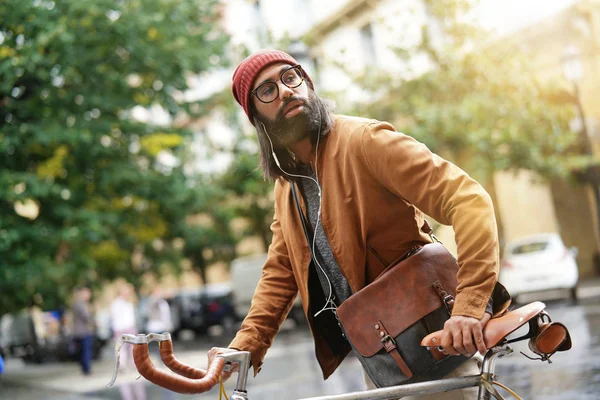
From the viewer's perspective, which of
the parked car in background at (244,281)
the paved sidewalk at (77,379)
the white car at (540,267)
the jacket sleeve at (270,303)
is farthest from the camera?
the parked car in background at (244,281)

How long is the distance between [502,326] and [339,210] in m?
0.63

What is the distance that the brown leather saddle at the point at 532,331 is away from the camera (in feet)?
7.62

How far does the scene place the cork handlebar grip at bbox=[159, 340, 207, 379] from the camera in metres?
2.31

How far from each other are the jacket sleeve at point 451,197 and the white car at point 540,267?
17.1 m

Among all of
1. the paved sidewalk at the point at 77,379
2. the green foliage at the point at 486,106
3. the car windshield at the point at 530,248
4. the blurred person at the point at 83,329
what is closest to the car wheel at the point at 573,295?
the car windshield at the point at 530,248

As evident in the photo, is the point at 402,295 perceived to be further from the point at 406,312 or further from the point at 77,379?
the point at 77,379

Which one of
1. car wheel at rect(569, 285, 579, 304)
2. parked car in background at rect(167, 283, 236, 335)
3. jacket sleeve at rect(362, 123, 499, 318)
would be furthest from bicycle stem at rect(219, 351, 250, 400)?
parked car in background at rect(167, 283, 236, 335)

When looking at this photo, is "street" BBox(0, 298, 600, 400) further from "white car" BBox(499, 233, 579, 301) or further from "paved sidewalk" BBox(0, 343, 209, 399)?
"white car" BBox(499, 233, 579, 301)

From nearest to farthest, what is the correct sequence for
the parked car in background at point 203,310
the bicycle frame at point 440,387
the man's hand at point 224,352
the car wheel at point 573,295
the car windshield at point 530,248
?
1. the bicycle frame at point 440,387
2. the man's hand at point 224,352
3. the car wheel at point 573,295
4. the car windshield at point 530,248
5. the parked car in background at point 203,310

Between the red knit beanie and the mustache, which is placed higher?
the red knit beanie

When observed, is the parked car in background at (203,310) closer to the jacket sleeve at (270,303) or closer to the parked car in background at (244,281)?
the parked car in background at (244,281)

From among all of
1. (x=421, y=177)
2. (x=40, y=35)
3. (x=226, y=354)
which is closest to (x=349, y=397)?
(x=226, y=354)

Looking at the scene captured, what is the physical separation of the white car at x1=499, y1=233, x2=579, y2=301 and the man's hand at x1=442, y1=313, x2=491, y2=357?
1716cm

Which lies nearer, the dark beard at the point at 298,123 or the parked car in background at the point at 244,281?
the dark beard at the point at 298,123
